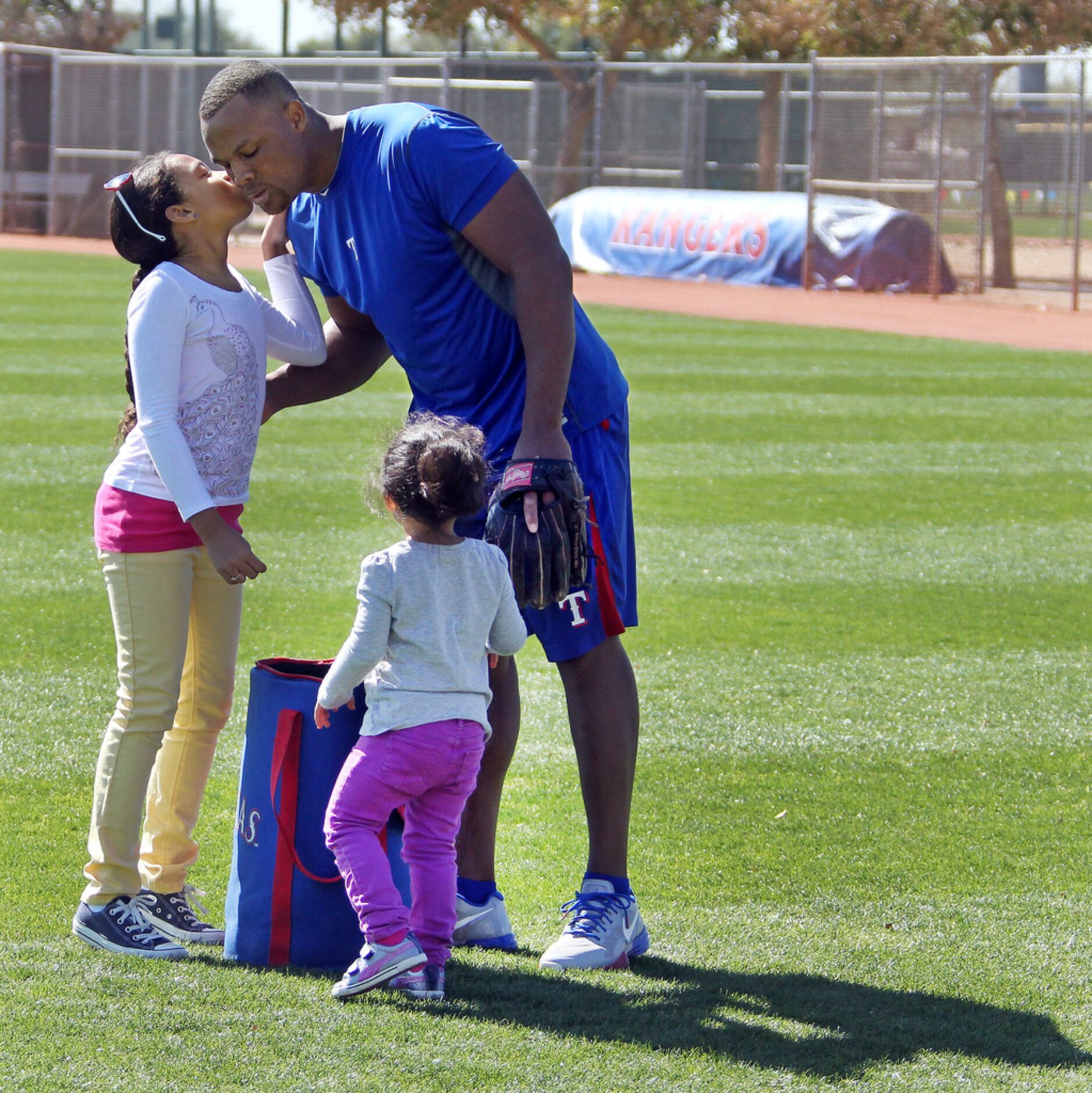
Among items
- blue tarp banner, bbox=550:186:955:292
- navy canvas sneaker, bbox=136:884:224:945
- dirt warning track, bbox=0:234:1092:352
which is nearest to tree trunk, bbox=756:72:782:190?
blue tarp banner, bbox=550:186:955:292

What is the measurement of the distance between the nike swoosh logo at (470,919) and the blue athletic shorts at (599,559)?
572 millimetres

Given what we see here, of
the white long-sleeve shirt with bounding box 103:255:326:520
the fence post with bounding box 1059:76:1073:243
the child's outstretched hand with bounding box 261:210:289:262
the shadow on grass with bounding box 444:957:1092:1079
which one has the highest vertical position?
the fence post with bounding box 1059:76:1073:243

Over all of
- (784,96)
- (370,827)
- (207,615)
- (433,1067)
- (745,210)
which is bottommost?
(433,1067)

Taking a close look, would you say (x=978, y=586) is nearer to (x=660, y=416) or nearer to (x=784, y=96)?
(x=660, y=416)

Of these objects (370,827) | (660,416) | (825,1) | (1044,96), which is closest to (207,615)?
(370,827)

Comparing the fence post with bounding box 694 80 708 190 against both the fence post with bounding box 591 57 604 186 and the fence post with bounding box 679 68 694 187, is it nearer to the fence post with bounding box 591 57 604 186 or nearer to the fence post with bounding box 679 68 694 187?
the fence post with bounding box 679 68 694 187

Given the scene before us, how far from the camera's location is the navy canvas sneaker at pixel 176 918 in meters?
3.40

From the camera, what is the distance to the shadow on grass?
9.71 ft

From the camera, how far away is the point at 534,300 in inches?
131

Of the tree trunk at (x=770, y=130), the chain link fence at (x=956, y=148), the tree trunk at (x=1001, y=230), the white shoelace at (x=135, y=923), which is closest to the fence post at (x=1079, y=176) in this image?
the chain link fence at (x=956, y=148)

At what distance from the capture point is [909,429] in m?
11.4

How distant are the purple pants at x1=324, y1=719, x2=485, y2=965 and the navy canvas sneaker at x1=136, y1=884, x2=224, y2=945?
457mm

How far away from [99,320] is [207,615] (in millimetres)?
13719

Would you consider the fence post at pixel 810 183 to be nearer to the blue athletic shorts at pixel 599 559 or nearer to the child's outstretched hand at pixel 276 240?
the child's outstretched hand at pixel 276 240
